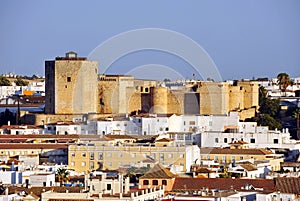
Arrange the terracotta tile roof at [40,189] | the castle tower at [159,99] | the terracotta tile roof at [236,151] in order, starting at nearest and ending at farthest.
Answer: the terracotta tile roof at [40,189] → the terracotta tile roof at [236,151] → the castle tower at [159,99]

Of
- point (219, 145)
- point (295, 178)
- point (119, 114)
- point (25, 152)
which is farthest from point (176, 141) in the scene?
point (295, 178)

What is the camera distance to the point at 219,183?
127 ft

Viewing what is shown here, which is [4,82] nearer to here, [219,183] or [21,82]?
[21,82]

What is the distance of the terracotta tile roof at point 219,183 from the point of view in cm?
3813

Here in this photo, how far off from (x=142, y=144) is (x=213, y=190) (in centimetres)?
1225

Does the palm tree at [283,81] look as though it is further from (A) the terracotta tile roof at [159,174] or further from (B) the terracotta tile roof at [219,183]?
(B) the terracotta tile roof at [219,183]

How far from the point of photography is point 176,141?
52000mm

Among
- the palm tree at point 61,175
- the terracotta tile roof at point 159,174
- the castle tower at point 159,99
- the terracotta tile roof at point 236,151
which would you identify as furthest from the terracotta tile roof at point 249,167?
the castle tower at point 159,99

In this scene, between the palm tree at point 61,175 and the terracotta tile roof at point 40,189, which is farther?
the palm tree at point 61,175

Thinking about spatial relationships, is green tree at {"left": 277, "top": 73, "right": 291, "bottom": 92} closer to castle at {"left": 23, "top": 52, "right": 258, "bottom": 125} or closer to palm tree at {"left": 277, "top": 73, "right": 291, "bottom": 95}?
palm tree at {"left": 277, "top": 73, "right": 291, "bottom": 95}

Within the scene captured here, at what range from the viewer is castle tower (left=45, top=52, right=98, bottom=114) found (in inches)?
2482

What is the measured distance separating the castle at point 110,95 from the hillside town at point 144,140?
0.04 metres

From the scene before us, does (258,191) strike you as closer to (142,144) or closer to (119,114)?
(142,144)

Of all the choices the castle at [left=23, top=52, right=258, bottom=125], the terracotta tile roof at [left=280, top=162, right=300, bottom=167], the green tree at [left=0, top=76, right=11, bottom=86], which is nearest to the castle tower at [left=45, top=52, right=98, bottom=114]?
the castle at [left=23, top=52, right=258, bottom=125]
